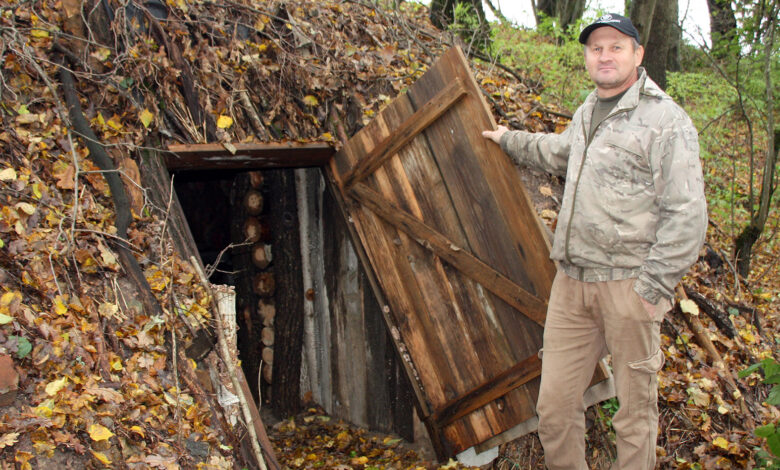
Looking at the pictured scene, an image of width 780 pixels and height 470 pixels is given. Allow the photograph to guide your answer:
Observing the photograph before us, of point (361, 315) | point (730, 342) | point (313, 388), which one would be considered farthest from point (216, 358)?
point (730, 342)

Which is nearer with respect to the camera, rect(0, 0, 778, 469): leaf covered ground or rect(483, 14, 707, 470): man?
rect(483, 14, 707, 470): man

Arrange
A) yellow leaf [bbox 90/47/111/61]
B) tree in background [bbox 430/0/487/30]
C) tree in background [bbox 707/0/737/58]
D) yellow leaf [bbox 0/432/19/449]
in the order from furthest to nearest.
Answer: tree in background [bbox 707/0/737/58], tree in background [bbox 430/0/487/30], yellow leaf [bbox 90/47/111/61], yellow leaf [bbox 0/432/19/449]

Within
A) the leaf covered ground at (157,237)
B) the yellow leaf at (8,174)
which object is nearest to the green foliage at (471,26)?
the leaf covered ground at (157,237)

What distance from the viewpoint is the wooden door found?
345 cm

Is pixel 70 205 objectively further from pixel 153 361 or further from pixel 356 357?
pixel 356 357

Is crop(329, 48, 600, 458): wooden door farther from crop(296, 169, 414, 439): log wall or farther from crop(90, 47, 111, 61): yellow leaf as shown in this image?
crop(90, 47, 111, 61): yellow leaf

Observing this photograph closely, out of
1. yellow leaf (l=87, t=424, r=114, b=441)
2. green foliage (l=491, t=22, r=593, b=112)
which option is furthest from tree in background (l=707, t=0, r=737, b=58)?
yellow leaf (l=87, t=424, r=114, b=441)

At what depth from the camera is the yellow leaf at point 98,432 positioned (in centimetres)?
259

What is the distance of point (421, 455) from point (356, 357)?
108cm

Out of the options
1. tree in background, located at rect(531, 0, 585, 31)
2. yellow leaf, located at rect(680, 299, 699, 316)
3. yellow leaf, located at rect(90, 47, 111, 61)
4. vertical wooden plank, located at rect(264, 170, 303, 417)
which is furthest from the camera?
tree in background, located at rect(531, 0, 585, 31)

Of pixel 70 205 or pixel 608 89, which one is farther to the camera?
pixel 70 205

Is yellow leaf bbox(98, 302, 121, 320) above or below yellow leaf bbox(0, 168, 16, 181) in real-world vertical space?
below

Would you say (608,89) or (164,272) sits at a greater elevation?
(608,89)

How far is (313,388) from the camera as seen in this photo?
19.4 feet
